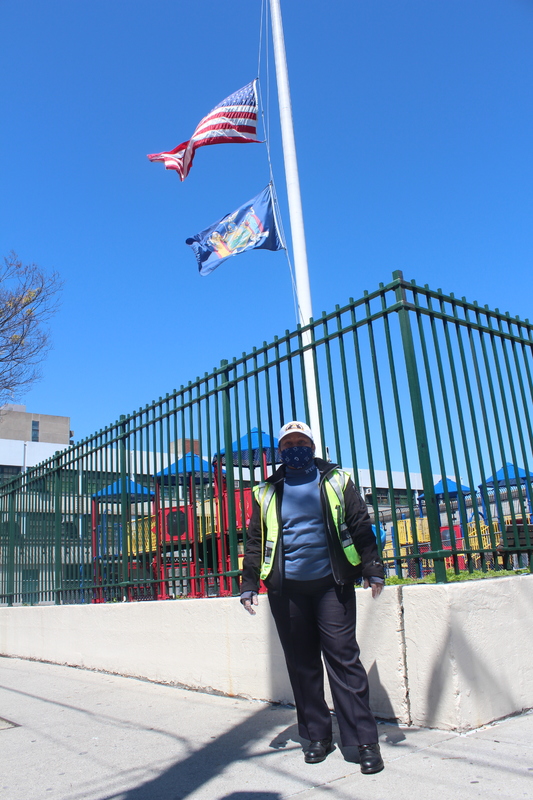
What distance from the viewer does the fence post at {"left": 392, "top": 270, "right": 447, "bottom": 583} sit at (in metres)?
3.98

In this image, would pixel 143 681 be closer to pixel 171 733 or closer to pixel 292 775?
pixel 171 733

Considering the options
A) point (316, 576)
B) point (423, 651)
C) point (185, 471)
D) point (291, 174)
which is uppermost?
point (291, 174)

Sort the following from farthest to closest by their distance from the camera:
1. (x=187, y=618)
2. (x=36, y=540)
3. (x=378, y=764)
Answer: (x=36, y=540) → (x=187, y=618) → (x=378, y=764)

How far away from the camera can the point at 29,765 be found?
12.5ft

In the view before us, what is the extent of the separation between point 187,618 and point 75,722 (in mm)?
1281

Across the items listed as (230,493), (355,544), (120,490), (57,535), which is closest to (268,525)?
(355,544)

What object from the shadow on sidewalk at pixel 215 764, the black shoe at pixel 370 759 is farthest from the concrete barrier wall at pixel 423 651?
the black shoe at pixel 370 759

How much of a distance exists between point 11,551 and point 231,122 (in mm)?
7276

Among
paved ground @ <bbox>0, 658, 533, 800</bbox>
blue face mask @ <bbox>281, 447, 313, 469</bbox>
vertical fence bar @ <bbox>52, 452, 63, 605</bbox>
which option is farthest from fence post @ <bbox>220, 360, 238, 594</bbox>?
vertical fence bar @ <bbox>52, 452, 63, 605</bbox>

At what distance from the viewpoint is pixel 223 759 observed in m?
3.67

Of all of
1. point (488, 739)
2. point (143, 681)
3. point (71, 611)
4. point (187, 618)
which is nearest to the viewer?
point (488, 739)

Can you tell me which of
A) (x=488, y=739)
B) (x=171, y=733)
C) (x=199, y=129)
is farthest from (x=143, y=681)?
(x=199, y=129)

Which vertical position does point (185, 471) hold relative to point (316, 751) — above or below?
above

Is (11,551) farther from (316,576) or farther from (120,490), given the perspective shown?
(316,576)
